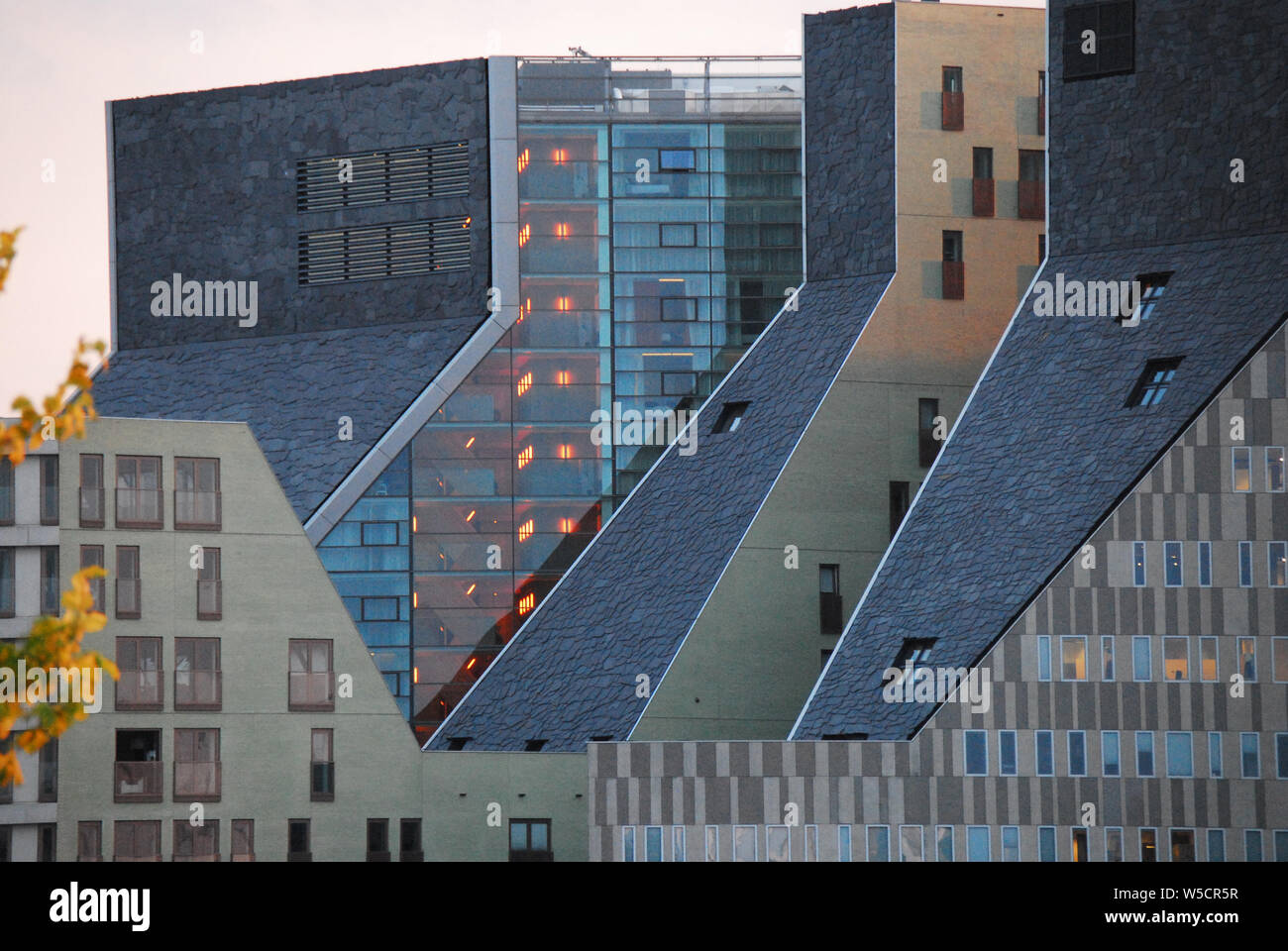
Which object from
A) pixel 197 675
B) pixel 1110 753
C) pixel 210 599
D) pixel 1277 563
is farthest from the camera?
pixel 210 599

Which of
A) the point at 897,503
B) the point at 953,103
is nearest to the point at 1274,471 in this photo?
the point at 897,503

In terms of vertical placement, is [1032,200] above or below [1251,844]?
above

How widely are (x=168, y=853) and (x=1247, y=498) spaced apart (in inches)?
1021

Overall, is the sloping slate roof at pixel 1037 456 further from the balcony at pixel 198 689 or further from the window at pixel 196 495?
the window at pixel 196 495

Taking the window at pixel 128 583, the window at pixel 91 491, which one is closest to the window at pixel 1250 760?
the window at pixel 128 583

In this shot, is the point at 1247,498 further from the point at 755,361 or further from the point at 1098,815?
the point at 755,361

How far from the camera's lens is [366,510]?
6341cm

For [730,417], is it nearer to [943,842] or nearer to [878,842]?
[878,842]

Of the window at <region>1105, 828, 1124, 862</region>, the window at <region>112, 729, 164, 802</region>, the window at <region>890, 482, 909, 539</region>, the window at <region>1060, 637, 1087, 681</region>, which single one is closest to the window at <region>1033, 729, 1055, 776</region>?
the window at <region>1060, 637, 1087, 681</region>

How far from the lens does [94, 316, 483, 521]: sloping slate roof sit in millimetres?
64750

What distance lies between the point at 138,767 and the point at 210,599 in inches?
178

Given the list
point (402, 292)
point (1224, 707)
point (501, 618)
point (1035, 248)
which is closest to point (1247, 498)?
point (1224, 707)

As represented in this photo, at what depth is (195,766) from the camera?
185ft
